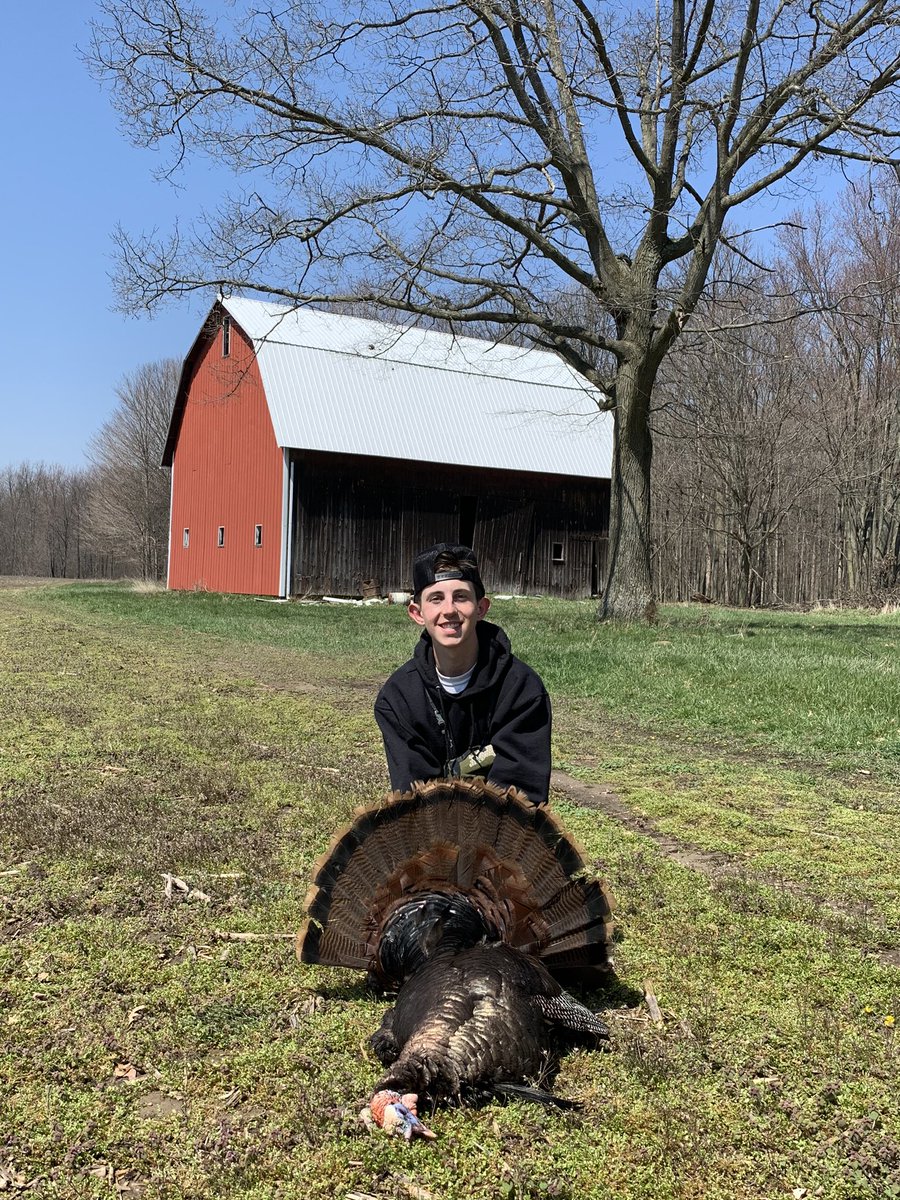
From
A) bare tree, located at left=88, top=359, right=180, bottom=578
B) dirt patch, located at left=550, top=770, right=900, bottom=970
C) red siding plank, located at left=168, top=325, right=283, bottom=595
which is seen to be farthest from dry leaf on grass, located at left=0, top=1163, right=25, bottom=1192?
bare tree, located at left=88, top=359, right=180, bottom=578

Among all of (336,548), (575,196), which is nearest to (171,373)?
(336,548)

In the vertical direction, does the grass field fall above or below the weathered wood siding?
below

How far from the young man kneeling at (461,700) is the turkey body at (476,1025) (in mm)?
785

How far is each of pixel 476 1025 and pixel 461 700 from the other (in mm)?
1251

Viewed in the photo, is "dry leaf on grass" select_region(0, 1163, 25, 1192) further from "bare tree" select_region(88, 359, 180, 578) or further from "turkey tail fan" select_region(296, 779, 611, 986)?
"bare tree" select_region(88, 359, 180, 578)

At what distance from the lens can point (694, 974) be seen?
11.4ft

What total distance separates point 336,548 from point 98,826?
910 inches

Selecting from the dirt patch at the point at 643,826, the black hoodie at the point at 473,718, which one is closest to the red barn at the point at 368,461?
the dirt patch at the point at 643,826

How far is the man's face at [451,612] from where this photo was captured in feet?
11.5

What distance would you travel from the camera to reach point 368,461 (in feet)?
93.2

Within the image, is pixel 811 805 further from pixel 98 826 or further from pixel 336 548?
pixel 336 548

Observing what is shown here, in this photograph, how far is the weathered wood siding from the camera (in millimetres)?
27688

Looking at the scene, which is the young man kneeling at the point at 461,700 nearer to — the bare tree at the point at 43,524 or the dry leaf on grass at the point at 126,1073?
the dry leaf on grass at the point at 126,1073

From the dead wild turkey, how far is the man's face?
66 centimetres
